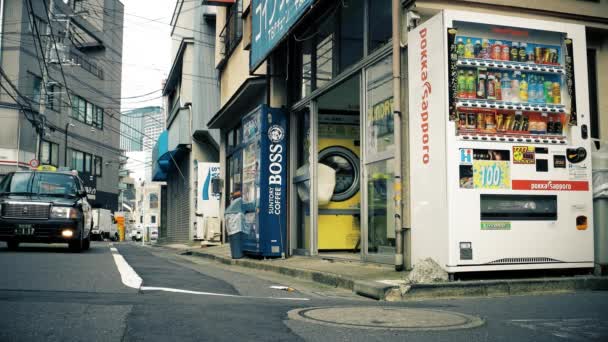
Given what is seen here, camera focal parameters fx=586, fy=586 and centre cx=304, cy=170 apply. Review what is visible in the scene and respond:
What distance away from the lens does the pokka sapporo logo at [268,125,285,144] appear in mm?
12805

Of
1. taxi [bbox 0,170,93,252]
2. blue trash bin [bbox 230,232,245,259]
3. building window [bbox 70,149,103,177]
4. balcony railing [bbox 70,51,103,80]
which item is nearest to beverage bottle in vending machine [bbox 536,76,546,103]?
blue trash bin [bbox 230,232,245,259]

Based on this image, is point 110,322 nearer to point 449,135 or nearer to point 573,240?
point 449,135

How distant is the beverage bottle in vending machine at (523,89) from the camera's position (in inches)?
291

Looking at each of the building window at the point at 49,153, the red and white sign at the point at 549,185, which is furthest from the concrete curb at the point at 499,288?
the building window at the point at 49,153

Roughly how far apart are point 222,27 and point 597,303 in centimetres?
1705

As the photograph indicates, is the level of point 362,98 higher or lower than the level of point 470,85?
higher

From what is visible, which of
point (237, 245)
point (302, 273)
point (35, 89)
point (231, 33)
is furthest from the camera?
point (35, 89)

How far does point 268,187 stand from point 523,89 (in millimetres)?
6487

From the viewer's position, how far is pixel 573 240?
7336 millimetres

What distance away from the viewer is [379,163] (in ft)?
30.2

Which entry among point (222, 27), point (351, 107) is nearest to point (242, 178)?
point (351, 107)

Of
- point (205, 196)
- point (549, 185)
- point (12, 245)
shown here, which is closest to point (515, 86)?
point (549, 185)

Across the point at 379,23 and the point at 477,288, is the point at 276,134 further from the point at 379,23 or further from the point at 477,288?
the point at 477,288

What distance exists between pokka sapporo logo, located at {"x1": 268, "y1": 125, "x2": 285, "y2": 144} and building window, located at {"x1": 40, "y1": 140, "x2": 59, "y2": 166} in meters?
36.4
